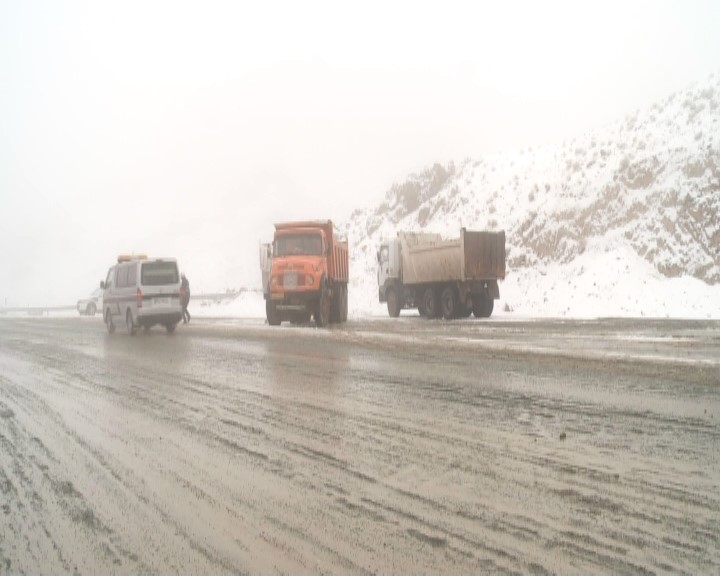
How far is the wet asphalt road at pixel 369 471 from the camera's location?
3.08 metres

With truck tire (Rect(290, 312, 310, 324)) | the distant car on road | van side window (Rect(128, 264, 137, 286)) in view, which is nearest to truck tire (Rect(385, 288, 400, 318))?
truck tire (Rect(290, 312, 310, 324))

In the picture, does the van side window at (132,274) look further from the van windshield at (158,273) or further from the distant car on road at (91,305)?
the distant car on road at (91,305)

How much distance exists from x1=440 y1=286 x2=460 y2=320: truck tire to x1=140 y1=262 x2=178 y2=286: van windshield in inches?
406

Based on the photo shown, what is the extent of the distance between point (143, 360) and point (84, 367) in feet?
3.70

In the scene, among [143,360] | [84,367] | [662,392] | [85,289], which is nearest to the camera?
[662,392]

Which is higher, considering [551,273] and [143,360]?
[551,273]

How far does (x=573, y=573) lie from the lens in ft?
9.20

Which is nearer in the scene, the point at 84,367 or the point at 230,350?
the point at 84,367

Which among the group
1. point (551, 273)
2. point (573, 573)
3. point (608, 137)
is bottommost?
point (573, 573)

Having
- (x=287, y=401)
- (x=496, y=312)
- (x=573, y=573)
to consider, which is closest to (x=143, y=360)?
(x=287, y=401)

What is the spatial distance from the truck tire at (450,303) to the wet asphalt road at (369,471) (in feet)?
49.5

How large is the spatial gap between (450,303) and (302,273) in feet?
22.8

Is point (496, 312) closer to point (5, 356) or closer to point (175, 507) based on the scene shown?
point (5, 356)

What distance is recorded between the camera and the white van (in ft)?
62.9
